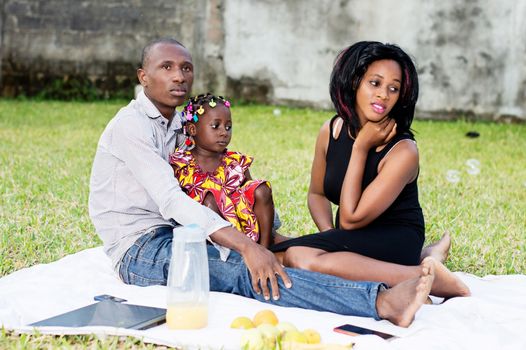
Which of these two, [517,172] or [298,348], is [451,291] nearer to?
[298,348]

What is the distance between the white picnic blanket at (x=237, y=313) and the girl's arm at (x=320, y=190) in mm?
723

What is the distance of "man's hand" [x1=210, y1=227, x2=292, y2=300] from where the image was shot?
300 cm

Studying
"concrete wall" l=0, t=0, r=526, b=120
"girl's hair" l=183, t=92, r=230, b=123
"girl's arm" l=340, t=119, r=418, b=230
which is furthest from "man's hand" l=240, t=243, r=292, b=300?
"concrete wall" l=0, t=0, r=526, b=120

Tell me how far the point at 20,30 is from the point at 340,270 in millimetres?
9838

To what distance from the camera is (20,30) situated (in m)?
11.9

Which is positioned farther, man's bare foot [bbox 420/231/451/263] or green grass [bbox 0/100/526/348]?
green grass [bbox 0/100/526/348]

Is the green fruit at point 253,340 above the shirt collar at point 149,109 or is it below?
below

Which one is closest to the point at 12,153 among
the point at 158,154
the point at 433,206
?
the point at 433,206

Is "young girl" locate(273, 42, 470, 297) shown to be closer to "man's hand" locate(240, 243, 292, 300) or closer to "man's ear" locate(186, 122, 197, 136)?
"man's hand" locate(240, 243, 292, 300)

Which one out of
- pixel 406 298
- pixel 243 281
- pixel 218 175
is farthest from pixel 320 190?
pixel 406 298

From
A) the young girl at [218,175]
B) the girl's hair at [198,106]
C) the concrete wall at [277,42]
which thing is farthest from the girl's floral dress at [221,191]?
the concrete wall at [277,42]

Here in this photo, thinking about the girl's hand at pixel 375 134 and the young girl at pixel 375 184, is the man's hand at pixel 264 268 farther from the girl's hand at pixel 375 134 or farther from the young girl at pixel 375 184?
the girl's hand at pixel 375 134

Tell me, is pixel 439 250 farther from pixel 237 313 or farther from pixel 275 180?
pixel 275 180

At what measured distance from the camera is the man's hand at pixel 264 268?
118 inches
